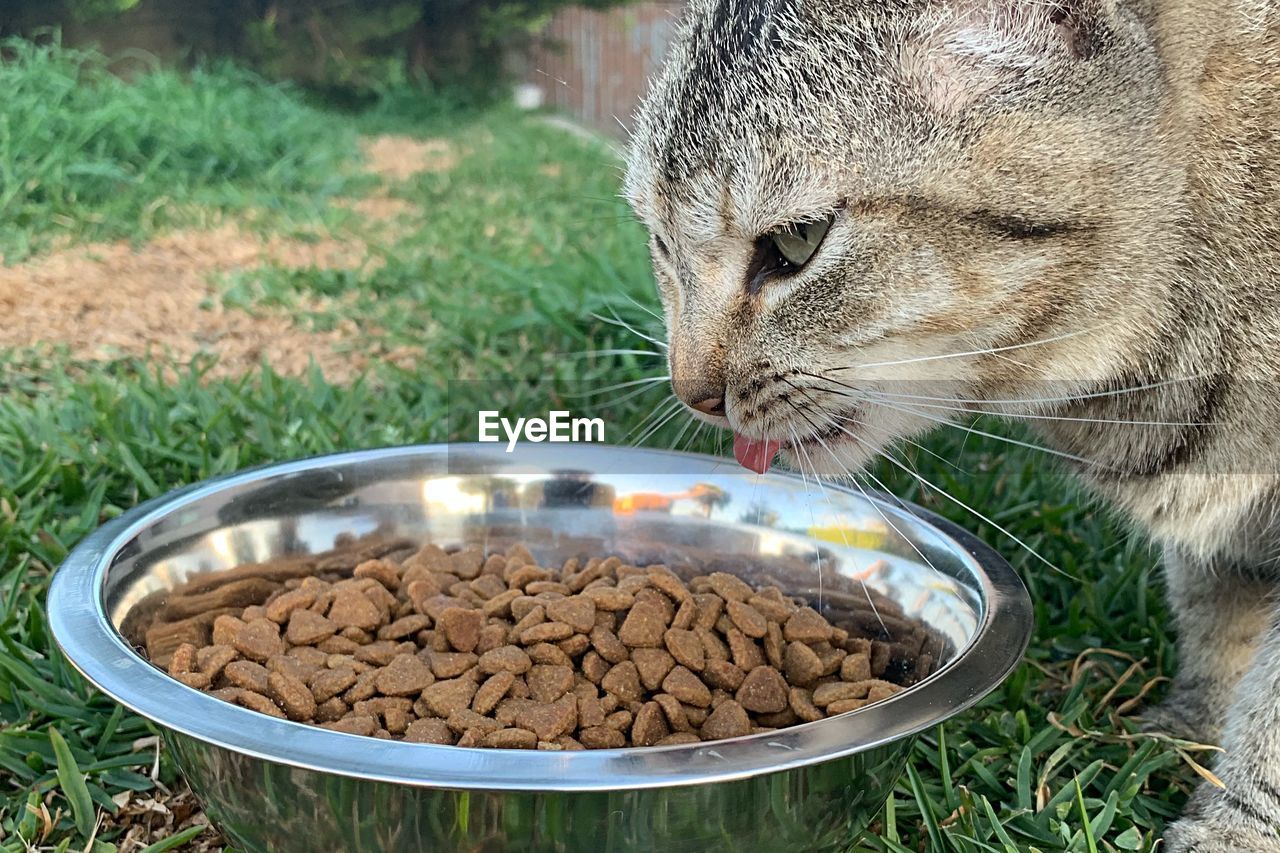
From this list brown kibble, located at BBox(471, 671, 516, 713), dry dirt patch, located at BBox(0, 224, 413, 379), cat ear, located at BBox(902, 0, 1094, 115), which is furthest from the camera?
dry dirt patch, located at BBox(0, 224, 413, 379)

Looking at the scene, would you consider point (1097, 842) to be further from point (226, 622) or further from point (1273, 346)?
point (226, 622)

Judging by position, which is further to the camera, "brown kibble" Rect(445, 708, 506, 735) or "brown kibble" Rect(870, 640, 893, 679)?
"brown kibble" Rect(870, 640, 893, 679)

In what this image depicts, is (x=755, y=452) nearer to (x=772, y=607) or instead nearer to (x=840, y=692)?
(x=772, y=607)

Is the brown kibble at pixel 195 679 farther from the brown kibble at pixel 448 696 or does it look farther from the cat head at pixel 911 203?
the cat head at pixel 911 203

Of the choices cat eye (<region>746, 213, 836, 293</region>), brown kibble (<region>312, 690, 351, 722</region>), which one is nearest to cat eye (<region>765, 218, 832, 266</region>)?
cat eye (<region>746, 213, 836, 293</region>)

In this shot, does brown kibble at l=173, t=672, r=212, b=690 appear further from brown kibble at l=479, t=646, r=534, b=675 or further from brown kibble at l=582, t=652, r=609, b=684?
brown kibble at l=582, t=652, r=609, b=684

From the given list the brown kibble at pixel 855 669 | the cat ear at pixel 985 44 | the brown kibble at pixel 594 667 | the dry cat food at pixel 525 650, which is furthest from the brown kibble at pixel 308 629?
the cat ear at pixel 985 44

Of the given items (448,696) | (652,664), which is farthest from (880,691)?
(448,696)
